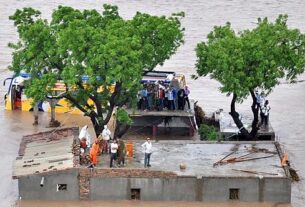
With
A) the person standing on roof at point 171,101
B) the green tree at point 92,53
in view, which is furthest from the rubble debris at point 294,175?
the green tree at point 92,53

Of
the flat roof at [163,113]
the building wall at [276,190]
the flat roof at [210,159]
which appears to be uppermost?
the flat roof at [163,113]

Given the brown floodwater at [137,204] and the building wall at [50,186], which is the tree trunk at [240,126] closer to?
the brown floodwater at [137,204]

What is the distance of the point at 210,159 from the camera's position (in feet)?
116

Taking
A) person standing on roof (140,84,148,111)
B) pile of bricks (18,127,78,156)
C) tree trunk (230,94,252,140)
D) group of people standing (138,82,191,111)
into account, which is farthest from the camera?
group of people standing (138,82,191,111)

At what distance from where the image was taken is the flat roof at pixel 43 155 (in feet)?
109

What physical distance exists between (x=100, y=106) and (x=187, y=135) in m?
6.28

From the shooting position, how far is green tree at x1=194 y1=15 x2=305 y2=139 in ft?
123

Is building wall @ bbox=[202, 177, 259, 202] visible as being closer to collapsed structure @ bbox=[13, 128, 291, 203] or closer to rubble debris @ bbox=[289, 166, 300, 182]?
collapsed structure @ bbox=[13, 128, 291, 203]

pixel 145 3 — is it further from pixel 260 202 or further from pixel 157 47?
pixel 260 202

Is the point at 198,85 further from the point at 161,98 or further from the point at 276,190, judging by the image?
the point at 276,190

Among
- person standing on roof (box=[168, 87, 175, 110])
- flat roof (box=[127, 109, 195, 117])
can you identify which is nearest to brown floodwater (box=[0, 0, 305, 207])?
flat roof (box=[127, 109, 195, 117])

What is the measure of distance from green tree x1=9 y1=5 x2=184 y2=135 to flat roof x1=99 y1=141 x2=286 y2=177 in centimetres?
247

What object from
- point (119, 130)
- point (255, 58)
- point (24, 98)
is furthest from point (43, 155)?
point (24, 98)

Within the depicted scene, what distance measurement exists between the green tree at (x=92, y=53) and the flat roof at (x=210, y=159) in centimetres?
247
